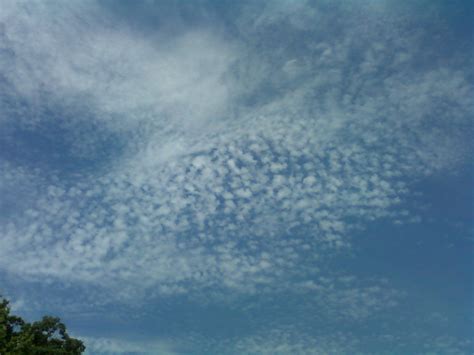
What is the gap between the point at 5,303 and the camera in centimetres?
3319

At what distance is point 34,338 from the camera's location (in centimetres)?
3456

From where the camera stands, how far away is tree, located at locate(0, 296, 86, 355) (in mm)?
31219

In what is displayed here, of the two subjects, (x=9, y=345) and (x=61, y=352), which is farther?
(x=61, y=352)

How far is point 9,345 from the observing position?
30.8 m

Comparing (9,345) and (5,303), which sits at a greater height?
(5,303)

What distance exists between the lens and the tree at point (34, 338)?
102ft

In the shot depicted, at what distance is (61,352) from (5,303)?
19.2ft

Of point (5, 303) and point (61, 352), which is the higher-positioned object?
point (5, 303)

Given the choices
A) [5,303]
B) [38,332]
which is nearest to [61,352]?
[38,332]

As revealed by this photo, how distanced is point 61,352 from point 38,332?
2.67m

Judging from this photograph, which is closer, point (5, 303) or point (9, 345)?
point (9, 345)

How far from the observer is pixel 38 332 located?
35125 millimetres

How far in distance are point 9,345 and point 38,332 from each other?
14.2ft

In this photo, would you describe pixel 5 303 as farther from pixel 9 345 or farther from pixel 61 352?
pixel 61 352
